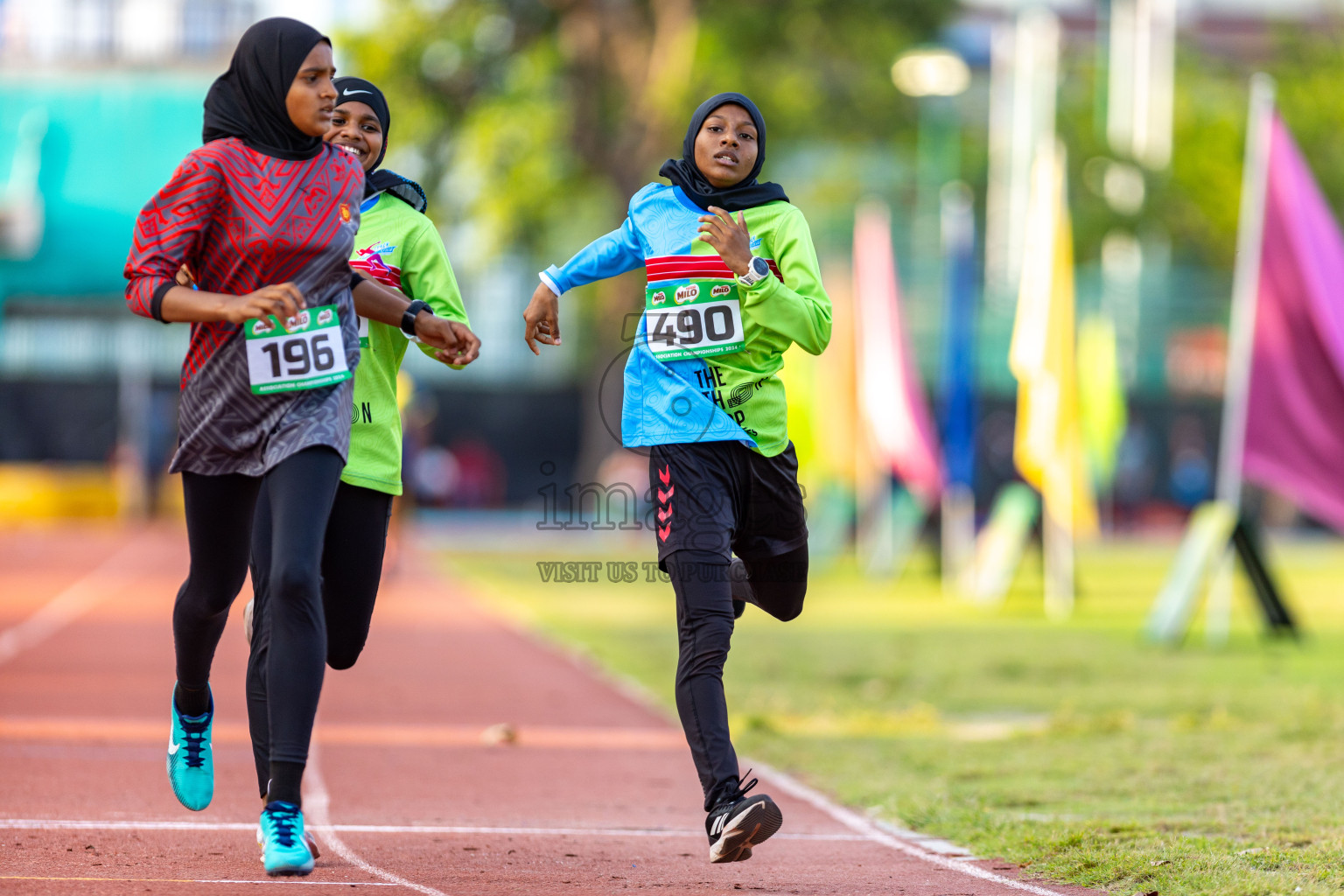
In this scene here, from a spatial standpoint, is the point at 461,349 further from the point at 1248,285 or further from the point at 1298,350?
the point at 1248,285

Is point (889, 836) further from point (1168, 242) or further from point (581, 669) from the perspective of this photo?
point (1168, 242)

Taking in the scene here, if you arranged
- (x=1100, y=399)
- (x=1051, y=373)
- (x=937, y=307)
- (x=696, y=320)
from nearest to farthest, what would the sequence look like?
(x=696, y=320) < (x=1051, y=373) < (x=1100, y=399) < (x=937, y=307)

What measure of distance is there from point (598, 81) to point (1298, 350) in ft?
71.0

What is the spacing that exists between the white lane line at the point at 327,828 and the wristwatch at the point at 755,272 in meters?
1.80

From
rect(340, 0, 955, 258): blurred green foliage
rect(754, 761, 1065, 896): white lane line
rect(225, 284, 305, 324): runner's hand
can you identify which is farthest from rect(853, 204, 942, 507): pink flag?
rect(225, 284, 305, 324): runner's hand

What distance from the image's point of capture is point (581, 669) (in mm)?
11930

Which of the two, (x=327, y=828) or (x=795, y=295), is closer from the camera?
(x=795, y=295)

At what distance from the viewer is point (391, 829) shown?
5871mm

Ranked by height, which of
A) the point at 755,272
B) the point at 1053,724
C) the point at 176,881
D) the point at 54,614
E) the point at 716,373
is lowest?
the point at 54,614

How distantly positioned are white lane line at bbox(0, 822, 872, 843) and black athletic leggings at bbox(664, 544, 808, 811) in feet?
3.41

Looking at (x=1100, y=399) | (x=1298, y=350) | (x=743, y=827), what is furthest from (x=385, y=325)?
(x=1100, y=399)

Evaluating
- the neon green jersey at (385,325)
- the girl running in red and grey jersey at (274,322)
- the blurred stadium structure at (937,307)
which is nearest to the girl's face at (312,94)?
the girl running in red and grey jersey at (274,322)

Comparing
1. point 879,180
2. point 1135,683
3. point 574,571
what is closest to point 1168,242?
point 879,180

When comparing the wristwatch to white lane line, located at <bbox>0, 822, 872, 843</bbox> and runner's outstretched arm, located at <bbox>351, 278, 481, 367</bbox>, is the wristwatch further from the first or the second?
white lane line, located at <bbox>0, 822, 872, 843</bbox>
